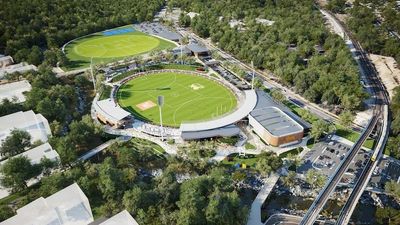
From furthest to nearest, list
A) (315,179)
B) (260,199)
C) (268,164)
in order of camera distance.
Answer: (268,164), (315,179), (260,199)

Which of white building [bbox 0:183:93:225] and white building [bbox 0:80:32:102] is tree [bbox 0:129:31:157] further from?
white building [bbox 0:80:32:102]

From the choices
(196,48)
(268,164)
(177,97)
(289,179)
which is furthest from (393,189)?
(196,48)

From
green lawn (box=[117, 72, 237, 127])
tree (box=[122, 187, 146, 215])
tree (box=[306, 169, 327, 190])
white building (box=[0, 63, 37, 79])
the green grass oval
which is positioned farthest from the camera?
the green grass oval

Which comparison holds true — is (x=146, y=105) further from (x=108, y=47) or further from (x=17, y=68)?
(x=108, y=47)

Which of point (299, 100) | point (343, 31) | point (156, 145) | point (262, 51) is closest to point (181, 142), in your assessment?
point (156, 145)

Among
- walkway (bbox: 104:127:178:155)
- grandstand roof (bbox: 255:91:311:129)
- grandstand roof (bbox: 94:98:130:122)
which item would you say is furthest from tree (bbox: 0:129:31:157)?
grandstand roof (bbox: 255:91:311:129)

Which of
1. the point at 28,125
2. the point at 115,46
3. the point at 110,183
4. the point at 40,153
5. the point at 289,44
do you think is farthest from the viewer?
the point at 115,46

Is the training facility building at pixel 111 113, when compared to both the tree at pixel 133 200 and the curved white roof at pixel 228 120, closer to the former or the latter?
the curved white roof at pixel 228 120
